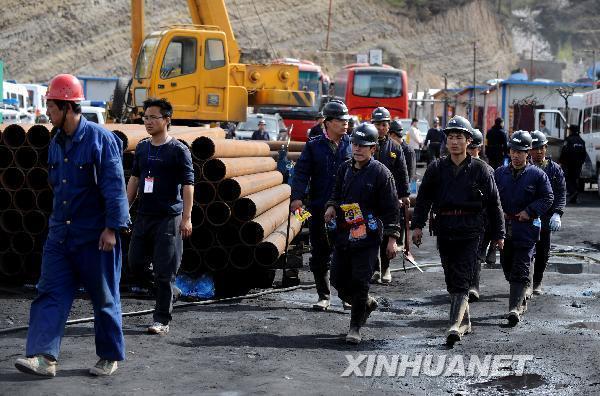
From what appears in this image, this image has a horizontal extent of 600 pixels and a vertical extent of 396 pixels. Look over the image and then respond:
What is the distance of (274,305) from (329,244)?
0.92 meters

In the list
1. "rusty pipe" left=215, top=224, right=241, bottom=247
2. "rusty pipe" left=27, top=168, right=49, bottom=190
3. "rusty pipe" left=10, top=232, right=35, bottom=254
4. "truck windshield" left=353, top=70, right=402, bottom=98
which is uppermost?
"truck windshield" left=353, top=70, right=402, bottom=98

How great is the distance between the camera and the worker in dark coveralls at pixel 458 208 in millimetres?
10055

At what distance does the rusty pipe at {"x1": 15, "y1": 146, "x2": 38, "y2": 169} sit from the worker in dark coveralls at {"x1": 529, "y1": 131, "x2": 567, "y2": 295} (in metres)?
4.97

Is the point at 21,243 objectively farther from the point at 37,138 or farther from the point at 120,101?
the point at 120,101

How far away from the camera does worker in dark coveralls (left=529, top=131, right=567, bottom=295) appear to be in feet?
42.2

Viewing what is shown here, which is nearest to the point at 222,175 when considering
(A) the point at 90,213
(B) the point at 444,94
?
(A) the point at 90,213

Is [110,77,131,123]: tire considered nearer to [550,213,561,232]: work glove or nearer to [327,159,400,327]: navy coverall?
[550,213,561,232]: work glove

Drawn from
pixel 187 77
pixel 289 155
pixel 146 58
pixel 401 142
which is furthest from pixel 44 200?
pixel 146 58

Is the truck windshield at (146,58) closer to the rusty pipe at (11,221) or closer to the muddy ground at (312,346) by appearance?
the muddy ground at (312,346)

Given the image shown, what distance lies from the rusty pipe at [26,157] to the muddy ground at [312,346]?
4.23ft

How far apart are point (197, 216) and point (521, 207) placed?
3111 millimetres

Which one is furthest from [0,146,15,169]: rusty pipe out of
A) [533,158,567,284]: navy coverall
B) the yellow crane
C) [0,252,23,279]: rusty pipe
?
the yellow crane

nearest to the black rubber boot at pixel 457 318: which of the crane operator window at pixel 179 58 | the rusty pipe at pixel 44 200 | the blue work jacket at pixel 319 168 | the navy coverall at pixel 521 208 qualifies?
the navy coverall at pixel 521 208

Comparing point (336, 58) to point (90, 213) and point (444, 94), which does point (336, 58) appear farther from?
point (90, 213)
